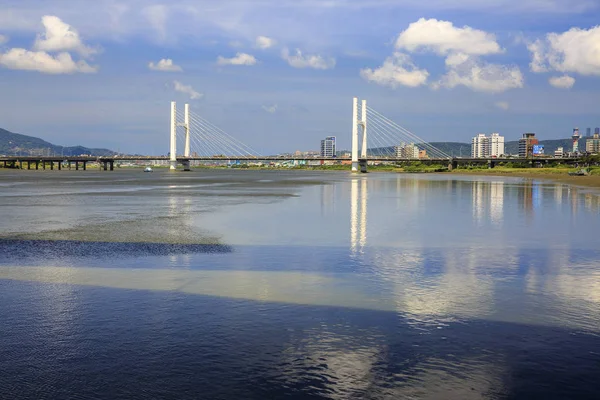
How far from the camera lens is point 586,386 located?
267 inches

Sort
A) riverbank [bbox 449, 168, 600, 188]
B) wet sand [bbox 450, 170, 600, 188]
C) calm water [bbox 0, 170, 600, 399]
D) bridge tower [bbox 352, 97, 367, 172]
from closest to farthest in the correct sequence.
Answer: calm water [bbox 0, 170, 600, 399] < wet sand [bbox 450, 170, 600, 188] < riverbank [bbox 449, 168, 600, 188] < bridge tower [bbox 352, 97, 367, 172]

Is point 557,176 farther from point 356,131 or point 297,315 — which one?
point 297,315

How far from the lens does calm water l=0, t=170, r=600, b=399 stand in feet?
22.6

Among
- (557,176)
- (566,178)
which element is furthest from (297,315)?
(557,176)

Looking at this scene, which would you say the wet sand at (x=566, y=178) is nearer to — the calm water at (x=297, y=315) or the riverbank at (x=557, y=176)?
the riverbank at (x=557, y=176)

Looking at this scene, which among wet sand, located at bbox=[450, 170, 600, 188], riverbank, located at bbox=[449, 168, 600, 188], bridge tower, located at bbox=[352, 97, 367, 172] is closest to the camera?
wet sand, located at bbox=[450, 170, 600, 188]

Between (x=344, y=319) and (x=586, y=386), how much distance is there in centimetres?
381

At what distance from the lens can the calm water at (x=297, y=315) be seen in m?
6.88

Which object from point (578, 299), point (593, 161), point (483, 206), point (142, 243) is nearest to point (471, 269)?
point (578, 299)

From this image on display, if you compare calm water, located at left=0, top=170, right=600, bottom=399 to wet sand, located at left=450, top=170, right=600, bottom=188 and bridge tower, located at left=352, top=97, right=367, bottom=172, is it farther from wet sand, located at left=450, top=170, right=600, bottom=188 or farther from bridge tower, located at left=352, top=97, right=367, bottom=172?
bridge tower, located at left=352, top=97, right=367, bottom=172

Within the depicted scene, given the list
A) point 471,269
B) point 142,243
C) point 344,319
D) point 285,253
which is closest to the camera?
point 344,319

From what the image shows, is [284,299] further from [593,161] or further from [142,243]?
[593,161]

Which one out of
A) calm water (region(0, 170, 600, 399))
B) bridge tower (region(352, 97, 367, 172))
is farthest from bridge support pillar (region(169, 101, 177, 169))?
calm water (region(0, 170, 600, 399))

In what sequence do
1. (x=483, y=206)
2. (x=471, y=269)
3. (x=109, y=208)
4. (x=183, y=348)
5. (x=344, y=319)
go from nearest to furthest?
(x=183, y=348) → (x=344, y=319) → (x=471, y=269) → (x=109, y=208) → (x=483, y=206)
